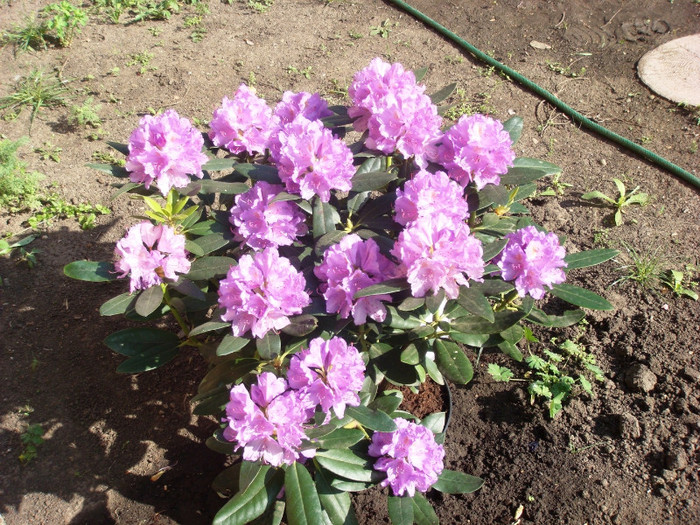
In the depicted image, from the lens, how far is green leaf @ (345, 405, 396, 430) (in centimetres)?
156

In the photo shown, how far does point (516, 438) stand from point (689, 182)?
2.03 metres

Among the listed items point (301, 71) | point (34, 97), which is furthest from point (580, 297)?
point (34, 97)

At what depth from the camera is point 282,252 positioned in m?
1.82

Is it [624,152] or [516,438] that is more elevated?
[624,152]

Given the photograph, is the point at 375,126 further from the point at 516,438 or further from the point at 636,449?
the point at 636,449

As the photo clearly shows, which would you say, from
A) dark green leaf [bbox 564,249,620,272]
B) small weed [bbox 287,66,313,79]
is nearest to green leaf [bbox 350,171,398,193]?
dark green leaf [bbox 564,249,620,272]

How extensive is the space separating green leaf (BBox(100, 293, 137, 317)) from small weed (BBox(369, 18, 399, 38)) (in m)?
3.50

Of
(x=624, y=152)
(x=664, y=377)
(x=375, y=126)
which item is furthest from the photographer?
(x=624, y=152)

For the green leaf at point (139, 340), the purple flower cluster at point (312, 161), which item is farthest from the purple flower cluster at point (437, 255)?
the green leaf at point (139, 340)

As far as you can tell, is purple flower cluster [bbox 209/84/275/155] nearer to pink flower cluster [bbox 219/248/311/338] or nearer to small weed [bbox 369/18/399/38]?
pink flower cluster [bbox 219/248/311/338]

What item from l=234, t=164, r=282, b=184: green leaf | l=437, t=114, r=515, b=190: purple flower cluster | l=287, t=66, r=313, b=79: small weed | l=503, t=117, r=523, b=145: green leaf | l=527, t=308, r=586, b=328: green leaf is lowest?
l=287, t=66, r=313, b=79: small weed

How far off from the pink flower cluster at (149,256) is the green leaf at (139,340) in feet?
1.04

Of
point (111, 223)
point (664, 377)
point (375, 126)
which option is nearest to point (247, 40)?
point (111, 223)

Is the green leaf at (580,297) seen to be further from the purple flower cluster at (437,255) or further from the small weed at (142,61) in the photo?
the small weed at (142,61)
